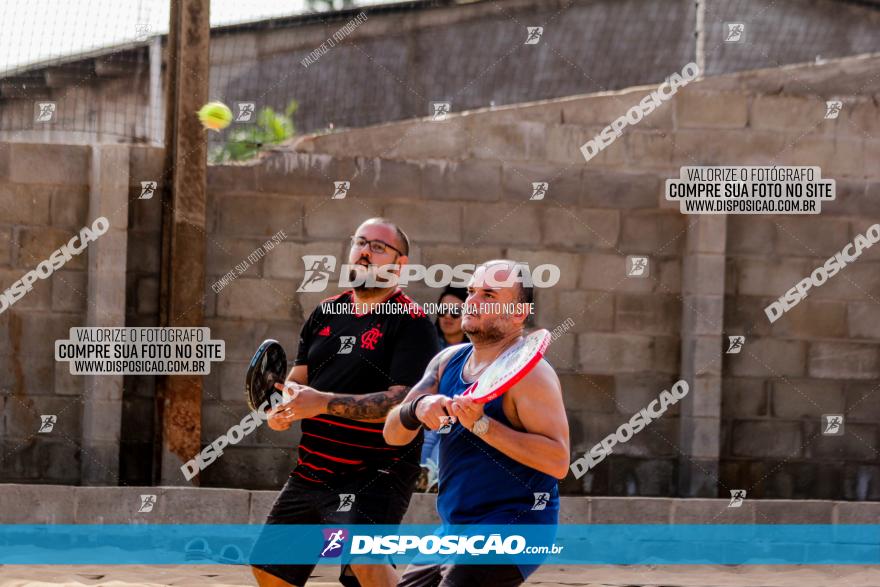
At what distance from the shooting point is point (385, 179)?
8.57m

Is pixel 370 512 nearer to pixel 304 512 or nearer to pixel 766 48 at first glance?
pixel 304 512

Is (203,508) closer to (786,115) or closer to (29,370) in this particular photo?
(29,370)

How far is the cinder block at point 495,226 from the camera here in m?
8.64

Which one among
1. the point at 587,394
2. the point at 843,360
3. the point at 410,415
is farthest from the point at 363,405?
the point at 843,360

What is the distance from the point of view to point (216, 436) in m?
8.49

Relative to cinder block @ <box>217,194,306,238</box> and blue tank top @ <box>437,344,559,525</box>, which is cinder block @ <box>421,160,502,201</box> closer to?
cinder block @ <box>217,194,306,238</box>

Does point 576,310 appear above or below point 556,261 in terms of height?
below

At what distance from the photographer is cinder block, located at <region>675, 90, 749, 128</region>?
8.88m

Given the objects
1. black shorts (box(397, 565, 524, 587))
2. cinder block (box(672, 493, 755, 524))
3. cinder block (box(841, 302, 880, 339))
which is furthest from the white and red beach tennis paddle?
cinder block (box(841, 302, 880, 339))

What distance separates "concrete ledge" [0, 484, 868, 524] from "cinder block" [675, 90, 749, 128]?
2814 millimetres

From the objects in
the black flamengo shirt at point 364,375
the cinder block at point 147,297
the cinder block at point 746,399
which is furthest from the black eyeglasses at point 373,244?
the cinder block at point 746,399

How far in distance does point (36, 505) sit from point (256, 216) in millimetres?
2435

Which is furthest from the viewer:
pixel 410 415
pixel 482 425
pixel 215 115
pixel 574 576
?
pixel 215 115

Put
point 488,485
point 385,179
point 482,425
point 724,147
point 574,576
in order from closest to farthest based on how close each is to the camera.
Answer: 1. point 482,425
2. point 488,485
3. point 574,576
4. point 385,179
5. point 724,147
